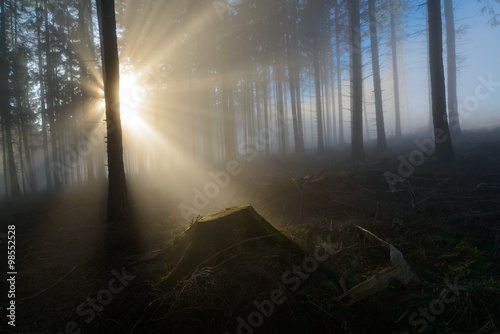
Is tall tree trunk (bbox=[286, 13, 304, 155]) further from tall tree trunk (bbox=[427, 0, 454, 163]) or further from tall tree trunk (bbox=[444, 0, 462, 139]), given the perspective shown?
tall tree trunk (bbox=[444, 0, 462, 139])

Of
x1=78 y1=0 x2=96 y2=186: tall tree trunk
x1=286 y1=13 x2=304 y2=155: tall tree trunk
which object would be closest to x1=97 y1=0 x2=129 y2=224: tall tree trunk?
x1=78 y1=0 x2=96 y2=186: tall tree trunk

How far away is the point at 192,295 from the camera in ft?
8.84

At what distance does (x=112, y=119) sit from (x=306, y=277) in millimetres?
6693

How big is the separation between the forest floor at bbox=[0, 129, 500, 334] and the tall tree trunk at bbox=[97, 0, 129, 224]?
28.9 inches

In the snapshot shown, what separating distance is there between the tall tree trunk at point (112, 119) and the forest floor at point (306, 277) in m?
0.73

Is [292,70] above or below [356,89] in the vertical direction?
above

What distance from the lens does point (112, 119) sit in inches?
261

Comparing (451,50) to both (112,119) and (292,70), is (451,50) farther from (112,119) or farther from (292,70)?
(112,119)

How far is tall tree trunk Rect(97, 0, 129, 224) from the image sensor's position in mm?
6441

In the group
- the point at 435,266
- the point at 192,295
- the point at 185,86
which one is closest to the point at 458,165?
the point at 435,266

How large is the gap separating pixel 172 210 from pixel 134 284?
5.11m

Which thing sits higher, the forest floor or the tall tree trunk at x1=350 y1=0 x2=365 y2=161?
the tall tree trunk at x1=350 y1=0 x2=365 y2=161

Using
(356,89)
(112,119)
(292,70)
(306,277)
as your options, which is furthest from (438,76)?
(112,119)

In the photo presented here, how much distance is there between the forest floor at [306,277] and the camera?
96.4 inches
